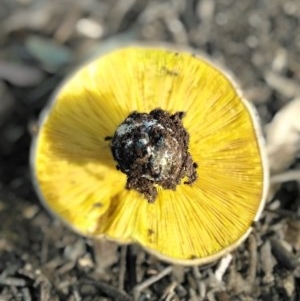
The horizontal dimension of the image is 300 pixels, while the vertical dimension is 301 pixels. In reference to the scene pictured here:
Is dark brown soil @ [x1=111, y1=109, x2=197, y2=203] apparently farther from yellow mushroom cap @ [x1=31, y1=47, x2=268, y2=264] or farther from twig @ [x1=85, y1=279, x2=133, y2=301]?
twig @ [x1=85, y1=279, x2=133, y2=301]

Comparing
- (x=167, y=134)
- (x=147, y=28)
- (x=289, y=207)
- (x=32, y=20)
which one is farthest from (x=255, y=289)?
(x=32, y=20)

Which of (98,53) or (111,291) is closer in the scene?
(111,291)

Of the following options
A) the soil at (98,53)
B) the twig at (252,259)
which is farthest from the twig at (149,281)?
the twig at (252,259)

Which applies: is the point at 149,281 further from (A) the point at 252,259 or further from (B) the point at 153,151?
(B) the point at 153,151

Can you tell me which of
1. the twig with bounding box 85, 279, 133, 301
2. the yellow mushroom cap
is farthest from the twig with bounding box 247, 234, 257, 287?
the twig with bounding box 85, 279, 133, 301

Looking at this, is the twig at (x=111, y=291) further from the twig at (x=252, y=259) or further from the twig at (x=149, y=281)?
the twig at (x=252, y=259)

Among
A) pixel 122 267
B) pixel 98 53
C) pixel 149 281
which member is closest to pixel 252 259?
pixel 149 281
